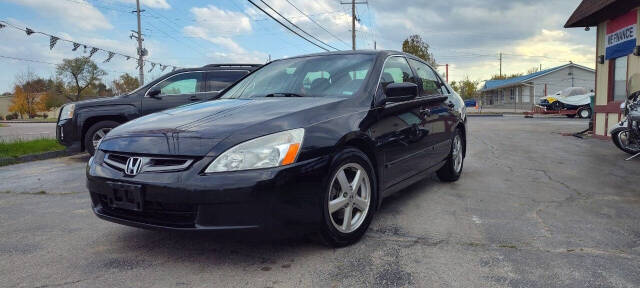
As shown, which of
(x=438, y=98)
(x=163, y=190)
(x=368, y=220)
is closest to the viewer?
(x=163, y=190)

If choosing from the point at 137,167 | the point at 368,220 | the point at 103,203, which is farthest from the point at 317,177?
the point at 103,203

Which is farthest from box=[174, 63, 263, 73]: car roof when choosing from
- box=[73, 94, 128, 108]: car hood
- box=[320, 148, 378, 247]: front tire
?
box=[320, 148, 378, 247]: front tire

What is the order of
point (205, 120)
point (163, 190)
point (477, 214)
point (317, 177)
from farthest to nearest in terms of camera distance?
point (477, 214) → point (205, 120) → point (317, 177) → point (163, 190)

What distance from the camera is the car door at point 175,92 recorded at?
7.91 meters

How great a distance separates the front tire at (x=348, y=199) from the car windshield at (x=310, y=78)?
0.65 m

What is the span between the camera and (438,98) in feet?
15.7

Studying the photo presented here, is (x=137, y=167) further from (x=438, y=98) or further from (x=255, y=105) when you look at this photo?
(x=438, y=98)

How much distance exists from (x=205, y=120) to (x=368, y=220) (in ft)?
4.46

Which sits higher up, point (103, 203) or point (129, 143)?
point (129, 143)

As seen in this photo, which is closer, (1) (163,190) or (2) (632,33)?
(1) (163,190)

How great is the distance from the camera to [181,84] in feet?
26.7

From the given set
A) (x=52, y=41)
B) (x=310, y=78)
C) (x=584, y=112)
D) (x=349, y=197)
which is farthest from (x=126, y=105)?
(x=584, y=112)

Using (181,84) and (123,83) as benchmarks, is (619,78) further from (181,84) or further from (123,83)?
(123,83)

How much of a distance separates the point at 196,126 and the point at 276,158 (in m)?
0.60
